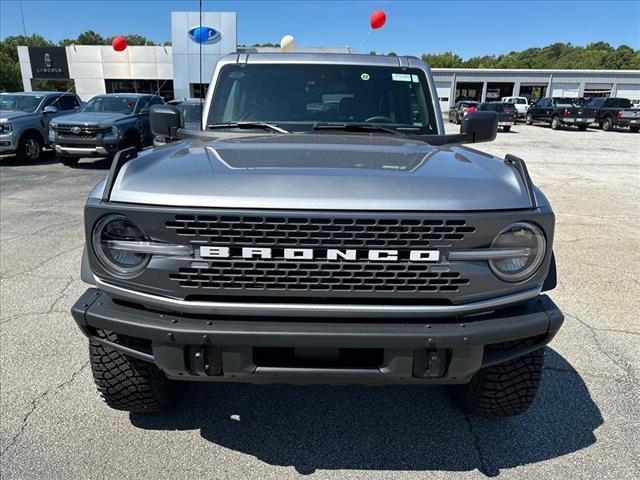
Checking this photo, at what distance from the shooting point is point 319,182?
6.47 feet

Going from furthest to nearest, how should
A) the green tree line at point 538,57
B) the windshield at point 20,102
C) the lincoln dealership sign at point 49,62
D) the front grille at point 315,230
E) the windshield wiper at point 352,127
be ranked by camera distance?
the green tree line at point 538,57
the lincoln dealership sign at point 49,62
the windshield at point 20,102
the windshield wiper at point 352,127
the front grille at point 315,230

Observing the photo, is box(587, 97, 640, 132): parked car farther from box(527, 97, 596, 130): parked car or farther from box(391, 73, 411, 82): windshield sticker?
box(391, 73, 411, 82): windshield sticker

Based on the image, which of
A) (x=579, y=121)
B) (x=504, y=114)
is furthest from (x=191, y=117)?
(x=579, y=121)

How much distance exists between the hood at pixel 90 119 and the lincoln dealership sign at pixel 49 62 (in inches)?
1306

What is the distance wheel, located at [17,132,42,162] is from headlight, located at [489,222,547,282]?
13.5 m

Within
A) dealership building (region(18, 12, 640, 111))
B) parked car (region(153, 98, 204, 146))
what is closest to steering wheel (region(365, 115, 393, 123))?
parked car (region(153, 98, 204, 146))

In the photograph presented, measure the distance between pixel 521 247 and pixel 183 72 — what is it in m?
31.6

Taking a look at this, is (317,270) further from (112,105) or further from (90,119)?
(112,105)

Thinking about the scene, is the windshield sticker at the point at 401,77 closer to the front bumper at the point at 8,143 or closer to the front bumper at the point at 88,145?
the front bumper at the point at 88,145

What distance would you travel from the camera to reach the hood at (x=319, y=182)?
1.92 metres

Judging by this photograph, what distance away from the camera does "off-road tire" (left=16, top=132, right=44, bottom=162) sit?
12578mm

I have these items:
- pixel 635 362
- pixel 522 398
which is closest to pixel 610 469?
pixel 522 398

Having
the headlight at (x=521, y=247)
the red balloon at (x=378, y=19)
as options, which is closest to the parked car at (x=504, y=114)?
the red balloon at (x=378, y=19)

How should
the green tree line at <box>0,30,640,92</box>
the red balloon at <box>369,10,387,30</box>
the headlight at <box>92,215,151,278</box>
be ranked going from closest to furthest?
the headlight at <box>92,215,151,278</box>, the red balloon at <box>369,10,387,30</box>, the green tree line at <box>0,30,640,92</box>
